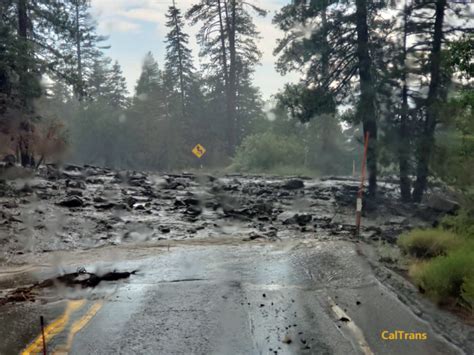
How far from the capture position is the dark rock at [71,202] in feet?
49.6

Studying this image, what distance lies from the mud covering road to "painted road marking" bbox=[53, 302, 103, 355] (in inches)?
0.5

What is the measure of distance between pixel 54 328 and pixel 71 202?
398 inches

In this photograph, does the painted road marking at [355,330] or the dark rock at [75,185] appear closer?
the painted road marking at [355,330]

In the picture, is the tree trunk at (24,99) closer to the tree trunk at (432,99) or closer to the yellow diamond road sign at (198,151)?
the yellow diamond road sign at (198,151)

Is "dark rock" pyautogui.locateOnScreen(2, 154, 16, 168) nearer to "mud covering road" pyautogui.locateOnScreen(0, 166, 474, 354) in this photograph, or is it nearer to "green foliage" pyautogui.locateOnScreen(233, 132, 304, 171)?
"mud covering road" pyautogui.locateOnScreen(0, 166, 474, 354)

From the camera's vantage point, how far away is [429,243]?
905 cm

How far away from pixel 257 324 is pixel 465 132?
31.4 feet

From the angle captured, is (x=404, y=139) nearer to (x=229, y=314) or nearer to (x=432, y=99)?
(x=432, y=99)

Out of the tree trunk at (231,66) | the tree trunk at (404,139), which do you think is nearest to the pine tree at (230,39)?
the tree trunk at (231,66)

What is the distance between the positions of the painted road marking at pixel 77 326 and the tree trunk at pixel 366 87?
17.5 metres

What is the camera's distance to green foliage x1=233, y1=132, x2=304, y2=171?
41.8 metres

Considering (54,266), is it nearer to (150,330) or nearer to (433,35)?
(150,330)

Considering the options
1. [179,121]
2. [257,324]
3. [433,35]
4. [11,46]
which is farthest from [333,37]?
[179,121]

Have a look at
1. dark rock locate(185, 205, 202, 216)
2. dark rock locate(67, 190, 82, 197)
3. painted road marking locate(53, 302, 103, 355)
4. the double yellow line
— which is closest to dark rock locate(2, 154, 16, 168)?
dark rock locate(67, 190, 82, 197)
